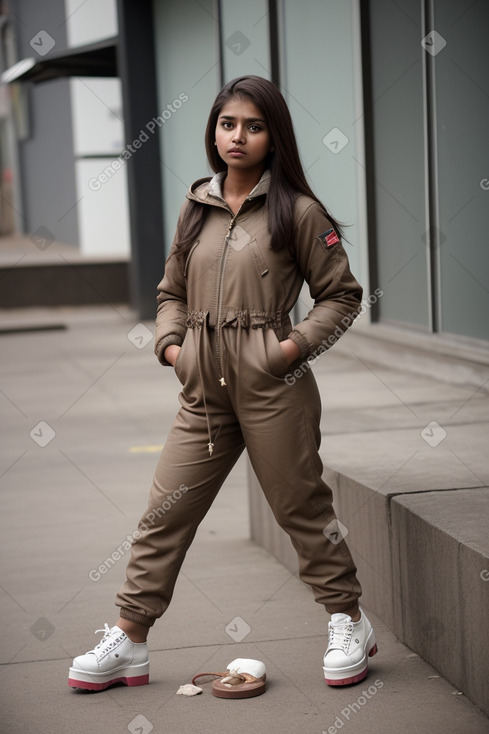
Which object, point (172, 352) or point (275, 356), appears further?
point (172, 352)

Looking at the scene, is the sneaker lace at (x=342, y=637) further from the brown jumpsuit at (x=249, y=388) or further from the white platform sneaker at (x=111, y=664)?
the white platform sneaker at (x=111, y=664)

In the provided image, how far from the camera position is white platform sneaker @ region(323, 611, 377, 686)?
3.54 metres

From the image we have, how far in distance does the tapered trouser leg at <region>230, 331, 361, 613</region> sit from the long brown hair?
0.33m

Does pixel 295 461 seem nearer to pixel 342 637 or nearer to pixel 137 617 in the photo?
pixel 342 637

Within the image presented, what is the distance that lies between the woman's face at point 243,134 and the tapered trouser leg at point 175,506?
27.3 inches

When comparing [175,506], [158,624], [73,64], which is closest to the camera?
[175,506]

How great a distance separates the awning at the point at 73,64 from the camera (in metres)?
15.2

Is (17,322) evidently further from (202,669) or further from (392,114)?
(202,669)

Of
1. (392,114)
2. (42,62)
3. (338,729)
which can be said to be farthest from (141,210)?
(338,729)

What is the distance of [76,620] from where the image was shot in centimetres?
438

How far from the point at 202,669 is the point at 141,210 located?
12007mm

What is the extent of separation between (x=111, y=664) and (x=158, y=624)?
749mm

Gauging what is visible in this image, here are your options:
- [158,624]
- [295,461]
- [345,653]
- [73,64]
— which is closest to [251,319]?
[295,461]

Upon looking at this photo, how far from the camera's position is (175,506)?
11.5 feet
